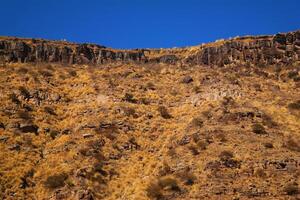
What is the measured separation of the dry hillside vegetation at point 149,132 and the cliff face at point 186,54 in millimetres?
2417

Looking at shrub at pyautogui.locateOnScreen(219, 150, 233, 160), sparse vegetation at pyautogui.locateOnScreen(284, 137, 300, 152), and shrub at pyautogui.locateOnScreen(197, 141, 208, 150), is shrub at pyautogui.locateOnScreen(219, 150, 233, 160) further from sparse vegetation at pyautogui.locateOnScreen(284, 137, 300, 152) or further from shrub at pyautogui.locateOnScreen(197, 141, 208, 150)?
sparse vegetation at pyautogui.locateOnScreen(284, 137, 300, 152)

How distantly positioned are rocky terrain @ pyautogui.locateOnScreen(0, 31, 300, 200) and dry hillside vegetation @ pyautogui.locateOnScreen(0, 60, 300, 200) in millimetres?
103

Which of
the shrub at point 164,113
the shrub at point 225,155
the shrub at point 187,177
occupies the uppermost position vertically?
the shrub at point 164,113

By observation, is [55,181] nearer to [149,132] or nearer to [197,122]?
[149,132]

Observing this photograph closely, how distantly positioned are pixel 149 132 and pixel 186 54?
24.8m

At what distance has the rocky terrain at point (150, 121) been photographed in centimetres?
3962

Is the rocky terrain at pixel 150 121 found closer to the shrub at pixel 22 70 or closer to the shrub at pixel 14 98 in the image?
the shrub at pixel 14 98

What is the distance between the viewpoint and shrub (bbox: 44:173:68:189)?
132 feet

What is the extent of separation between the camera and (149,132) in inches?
1929

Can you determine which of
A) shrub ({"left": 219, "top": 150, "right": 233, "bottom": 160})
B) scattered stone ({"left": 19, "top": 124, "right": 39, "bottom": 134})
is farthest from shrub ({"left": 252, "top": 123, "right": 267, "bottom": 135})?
scattered stone ({"left": 19, "top": 124, "right": 39, "bottom": 134})

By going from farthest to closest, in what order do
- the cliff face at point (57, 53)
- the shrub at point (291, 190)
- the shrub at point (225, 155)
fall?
1. the cliff face at point (57, 53)
2. the shrub at point (225, 155)
3. the shrub at point (291, 190)

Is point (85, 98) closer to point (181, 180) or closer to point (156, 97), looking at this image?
point (156, 97)

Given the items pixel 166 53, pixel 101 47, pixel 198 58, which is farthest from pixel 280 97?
pixel 101 47

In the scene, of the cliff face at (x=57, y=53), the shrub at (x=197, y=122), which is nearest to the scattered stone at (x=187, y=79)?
the shrub at (x=197, y=122)
